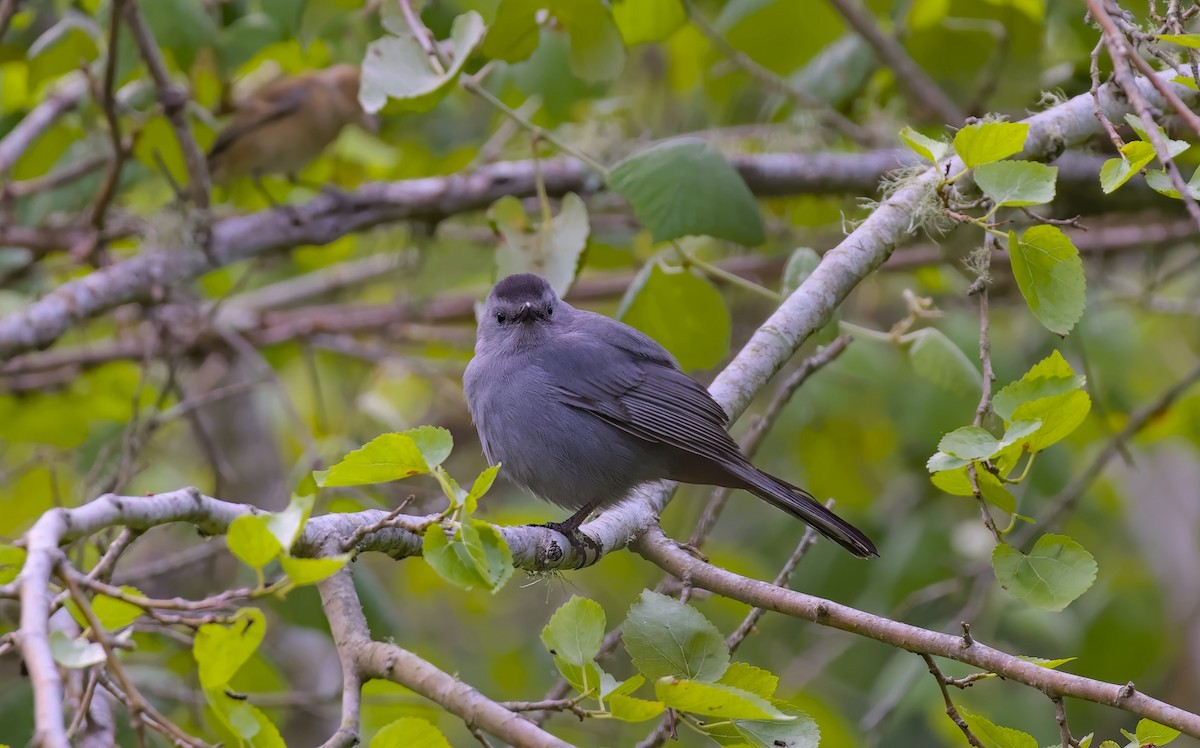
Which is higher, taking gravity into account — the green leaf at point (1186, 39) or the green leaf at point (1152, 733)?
the green leaf at point (1186, 39)

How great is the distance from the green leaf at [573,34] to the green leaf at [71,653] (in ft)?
7.83

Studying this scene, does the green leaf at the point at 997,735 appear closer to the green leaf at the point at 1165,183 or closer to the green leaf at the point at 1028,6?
the green leaf at the point at 1165,183

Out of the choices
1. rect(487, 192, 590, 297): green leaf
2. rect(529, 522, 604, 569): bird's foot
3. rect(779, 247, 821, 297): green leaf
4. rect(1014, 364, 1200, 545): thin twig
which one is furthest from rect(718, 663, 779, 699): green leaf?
rect(1014, 364, 1200, 545): thin twig

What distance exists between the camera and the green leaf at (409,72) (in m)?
3.13

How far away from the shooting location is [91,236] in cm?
468

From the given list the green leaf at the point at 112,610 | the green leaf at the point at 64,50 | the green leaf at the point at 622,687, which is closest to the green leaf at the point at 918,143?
the green leaf at the point at 622,687

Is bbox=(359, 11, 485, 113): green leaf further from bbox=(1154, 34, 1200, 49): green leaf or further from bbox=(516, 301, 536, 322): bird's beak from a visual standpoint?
bbox=(1154, 34, 1200, 49): green leaf

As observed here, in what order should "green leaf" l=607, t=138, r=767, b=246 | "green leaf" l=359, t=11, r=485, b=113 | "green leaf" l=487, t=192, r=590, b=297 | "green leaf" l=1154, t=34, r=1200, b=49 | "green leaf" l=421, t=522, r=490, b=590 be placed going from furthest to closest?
1. "green leaf" l=487, t=192, r=590, b=297
2. "green leaf" l=607, t=138, r=767, b=246
3. "green leaf" l=359, t=11, r=485, b=113
4. "green leaf" l=1154, t=34, r=1200, b=49
5. "green leaf" l=421, t=522, r=490, b=590

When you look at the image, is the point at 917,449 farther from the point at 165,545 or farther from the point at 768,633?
the point at 165,545

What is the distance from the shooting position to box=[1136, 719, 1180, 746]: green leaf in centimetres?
180

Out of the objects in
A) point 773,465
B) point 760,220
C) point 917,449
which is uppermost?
point 760,220

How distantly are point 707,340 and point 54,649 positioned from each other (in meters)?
2.54

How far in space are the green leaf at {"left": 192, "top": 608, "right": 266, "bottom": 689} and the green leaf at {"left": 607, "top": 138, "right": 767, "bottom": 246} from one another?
206 centimetres

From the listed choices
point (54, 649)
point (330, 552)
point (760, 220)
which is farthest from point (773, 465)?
point (54, 649)
